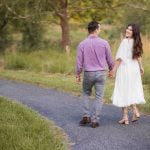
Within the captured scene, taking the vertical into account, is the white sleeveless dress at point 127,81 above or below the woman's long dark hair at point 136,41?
below

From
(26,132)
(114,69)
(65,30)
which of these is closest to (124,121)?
(114,69)

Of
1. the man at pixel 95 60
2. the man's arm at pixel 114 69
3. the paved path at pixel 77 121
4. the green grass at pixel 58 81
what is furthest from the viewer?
the green grass at pixel 58 81

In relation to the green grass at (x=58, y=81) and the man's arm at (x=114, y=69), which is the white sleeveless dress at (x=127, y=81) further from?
the green grass at (x=58, y=81)

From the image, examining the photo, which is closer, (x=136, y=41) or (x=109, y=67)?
(x=109, y=67)

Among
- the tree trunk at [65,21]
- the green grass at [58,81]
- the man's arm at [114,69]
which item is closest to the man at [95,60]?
the man's arm at [114,69]

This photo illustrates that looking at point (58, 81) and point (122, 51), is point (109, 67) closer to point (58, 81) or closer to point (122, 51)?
point (122, 51)

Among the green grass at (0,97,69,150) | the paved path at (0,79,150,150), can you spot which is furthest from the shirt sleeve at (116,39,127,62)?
the green grass at (0,97,69,150)

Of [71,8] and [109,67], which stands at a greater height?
[109,67]

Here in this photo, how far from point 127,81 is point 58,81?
6285 millimetres

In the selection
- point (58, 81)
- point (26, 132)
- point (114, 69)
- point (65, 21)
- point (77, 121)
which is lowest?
point (58, 81)

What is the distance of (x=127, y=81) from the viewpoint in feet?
36.1

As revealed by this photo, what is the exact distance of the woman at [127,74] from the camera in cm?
1084

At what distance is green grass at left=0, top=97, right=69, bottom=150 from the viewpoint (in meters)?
8.73

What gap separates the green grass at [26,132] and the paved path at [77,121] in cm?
30
